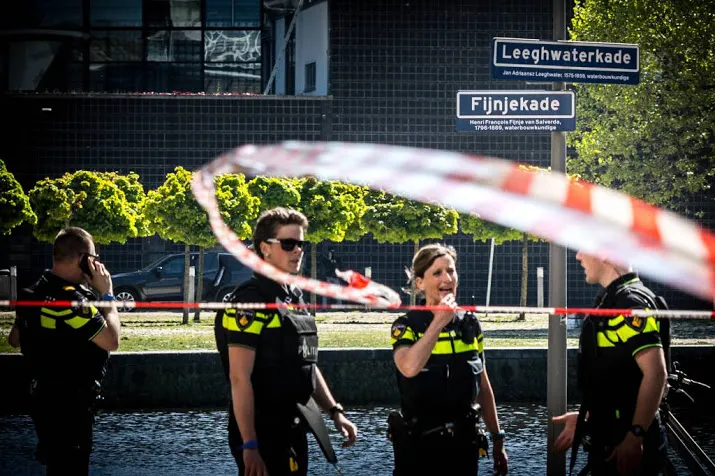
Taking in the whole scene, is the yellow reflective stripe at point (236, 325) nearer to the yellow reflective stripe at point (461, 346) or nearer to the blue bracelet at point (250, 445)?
the blue bracelet at point (250, 445)

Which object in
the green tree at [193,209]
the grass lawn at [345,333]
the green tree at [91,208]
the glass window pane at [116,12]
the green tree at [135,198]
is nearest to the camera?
the grass lawn at [345,333]

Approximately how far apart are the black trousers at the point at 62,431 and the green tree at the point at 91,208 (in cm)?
2005

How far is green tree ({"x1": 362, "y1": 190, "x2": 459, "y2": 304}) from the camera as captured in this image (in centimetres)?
2556

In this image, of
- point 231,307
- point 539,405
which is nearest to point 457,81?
point 539,405

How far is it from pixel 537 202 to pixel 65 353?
3.62 meters

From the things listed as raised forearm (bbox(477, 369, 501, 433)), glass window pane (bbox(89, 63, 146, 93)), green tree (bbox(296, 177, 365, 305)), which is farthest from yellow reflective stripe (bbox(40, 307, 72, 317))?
glass window pane (bbox(89, 63, 146, 93))

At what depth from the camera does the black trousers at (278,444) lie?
16.2 ft

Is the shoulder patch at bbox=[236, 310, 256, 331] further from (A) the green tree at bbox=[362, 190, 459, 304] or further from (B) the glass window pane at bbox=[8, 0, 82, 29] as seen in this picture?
(B) the glass window pane at bbox=[8, 0, 82, 29]

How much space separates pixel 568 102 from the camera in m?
8.20

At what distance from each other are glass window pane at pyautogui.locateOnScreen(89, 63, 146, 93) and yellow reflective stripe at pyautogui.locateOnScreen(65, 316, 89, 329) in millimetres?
32182

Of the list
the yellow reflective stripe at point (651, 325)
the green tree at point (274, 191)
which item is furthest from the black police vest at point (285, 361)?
the green tree at point (274, 191)

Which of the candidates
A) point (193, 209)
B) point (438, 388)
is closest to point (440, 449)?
point (438, 388)

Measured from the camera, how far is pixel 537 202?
2695 mm

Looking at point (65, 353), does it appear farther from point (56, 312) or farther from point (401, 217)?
point (401, 217)
